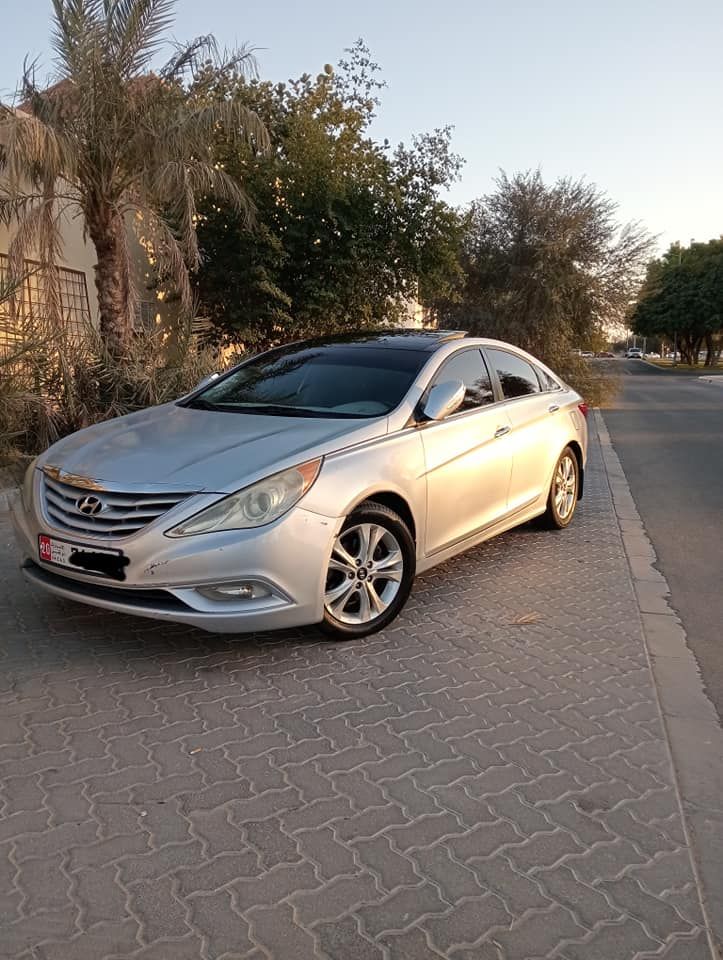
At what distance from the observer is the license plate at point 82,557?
161 inches

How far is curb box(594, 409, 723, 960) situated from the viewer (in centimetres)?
276

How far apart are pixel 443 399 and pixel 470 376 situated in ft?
2.79

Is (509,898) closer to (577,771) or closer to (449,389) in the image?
(577,771)

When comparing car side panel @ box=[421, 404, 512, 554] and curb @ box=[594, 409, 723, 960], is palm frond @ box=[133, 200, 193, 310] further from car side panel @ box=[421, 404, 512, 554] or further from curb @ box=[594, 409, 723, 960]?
curb @ box=[594, 409, 723, 960]

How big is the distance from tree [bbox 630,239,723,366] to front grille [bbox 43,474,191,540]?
60.7 meters

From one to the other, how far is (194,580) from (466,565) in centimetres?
268

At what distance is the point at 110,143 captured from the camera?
11039 mm

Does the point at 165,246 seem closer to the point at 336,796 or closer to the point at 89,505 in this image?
the point at 89,505

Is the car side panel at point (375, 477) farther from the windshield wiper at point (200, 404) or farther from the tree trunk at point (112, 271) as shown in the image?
the tree trunk at point (112, 271)

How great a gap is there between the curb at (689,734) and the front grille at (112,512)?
2449 mm

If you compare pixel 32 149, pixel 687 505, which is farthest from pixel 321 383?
pixel 32 149

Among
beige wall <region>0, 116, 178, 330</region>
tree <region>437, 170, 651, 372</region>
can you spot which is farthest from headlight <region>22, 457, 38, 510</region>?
tree <region>437, 170, 651, 372</region>

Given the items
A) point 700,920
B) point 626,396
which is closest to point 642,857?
point 700,920

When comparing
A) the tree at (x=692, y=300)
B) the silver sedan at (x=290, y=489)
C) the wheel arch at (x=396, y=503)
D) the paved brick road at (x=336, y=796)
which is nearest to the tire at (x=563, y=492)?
the silver sedan at (x=290, y=489)
